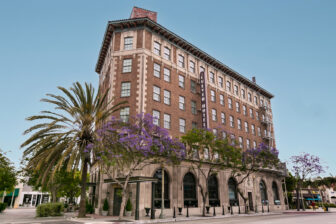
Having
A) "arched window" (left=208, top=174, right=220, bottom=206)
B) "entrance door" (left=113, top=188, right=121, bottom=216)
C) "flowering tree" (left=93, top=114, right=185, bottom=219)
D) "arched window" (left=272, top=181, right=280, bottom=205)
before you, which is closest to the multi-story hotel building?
"arched window" (left=208, top=174, right=220, bottom=206)

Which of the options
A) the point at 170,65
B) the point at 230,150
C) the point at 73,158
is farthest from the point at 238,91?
the point at 73,158

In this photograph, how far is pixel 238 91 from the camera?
47562 millimetres

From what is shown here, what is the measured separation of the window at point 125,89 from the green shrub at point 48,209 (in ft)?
47.3

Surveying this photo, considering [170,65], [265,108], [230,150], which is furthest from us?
[265,108]

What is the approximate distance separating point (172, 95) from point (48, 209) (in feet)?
64.7

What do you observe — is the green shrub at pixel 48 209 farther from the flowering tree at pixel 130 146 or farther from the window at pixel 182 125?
the window at pixel 182 125

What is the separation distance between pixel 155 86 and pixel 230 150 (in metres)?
12.3

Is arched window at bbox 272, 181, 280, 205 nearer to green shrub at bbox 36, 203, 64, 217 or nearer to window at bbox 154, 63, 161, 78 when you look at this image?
window at bbox 154, 63, 161, 78

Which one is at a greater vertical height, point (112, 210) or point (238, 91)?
point (238, 91)

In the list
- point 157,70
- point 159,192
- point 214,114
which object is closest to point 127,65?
point 157,70

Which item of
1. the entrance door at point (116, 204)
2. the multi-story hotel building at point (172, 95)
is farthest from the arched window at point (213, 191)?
the entrance door at point (116, 204)

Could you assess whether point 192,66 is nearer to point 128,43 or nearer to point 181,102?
point 181,102

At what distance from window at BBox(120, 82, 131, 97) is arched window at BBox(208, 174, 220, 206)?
1624 cm

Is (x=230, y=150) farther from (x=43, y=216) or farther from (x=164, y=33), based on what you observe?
(x=43, y=216)
